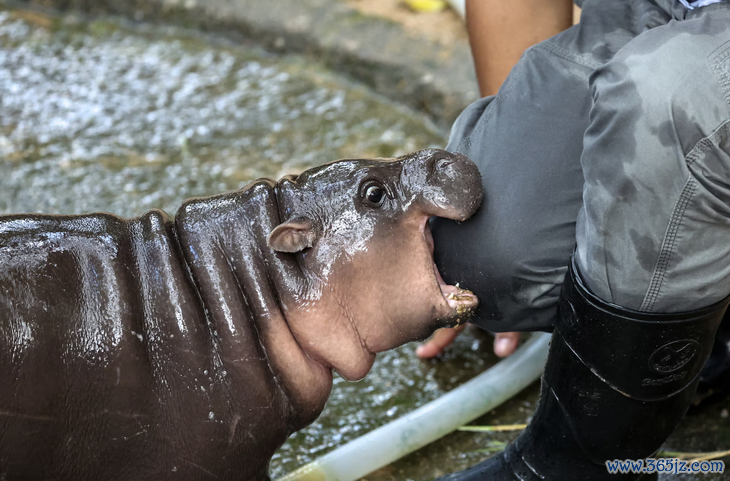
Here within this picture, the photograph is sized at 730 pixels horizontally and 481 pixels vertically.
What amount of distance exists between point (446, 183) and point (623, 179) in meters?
0.54

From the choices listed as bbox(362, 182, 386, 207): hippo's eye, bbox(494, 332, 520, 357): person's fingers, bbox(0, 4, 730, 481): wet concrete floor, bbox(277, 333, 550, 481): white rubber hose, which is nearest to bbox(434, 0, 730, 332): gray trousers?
bbox(362, 182, 386, 207): hippo's eye

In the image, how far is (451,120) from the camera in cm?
401

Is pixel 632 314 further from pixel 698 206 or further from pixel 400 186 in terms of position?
pixel 400 186

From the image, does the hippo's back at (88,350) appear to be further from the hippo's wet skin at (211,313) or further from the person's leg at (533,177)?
the person's leg at (533,177)

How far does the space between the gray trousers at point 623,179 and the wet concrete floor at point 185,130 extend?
72cm

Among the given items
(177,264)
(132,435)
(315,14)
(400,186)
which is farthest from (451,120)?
(132,435)

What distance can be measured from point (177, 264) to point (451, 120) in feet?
7.49

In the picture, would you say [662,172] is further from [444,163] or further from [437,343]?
[437,343]

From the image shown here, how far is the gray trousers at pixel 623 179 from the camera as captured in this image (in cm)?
166

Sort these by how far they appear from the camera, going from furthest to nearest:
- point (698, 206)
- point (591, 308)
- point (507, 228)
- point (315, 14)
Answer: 1. point (315, 14)
2. point (507, 228)
3. point (591, 308)
4. point (698, 206)

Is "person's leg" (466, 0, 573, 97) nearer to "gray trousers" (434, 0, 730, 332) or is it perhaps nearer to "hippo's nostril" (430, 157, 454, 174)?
"gray trousers" (434, 0, 730, 332)

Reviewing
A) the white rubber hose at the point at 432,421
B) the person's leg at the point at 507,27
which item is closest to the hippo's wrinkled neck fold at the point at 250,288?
the white rubber hose at the point at 432,421

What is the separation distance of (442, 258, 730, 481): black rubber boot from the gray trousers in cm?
5

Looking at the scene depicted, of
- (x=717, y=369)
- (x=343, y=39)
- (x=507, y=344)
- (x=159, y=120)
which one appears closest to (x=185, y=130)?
(x=159, y=120)
